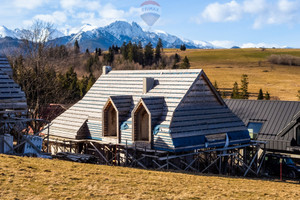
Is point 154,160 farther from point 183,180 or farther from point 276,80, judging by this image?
point 276,80

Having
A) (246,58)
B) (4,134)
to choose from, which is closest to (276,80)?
(246,58)

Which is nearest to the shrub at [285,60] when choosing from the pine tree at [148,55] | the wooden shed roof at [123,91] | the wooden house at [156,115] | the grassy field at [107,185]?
the pine tree at [148,55]

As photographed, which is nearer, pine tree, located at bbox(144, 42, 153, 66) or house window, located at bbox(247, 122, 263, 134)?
house window, located at bbox(247, 122, 263, 134)

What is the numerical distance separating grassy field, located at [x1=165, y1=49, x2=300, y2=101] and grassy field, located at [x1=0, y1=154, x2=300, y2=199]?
68986 millimetres

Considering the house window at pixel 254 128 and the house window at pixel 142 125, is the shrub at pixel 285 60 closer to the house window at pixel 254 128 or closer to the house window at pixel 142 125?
the house window at pixel 254 128

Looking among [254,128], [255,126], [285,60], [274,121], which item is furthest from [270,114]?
[285,60]

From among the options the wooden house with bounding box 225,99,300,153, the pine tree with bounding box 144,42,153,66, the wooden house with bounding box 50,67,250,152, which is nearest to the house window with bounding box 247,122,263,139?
the wooden house with bounding box 225,99,300,153

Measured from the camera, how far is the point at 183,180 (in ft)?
66.0

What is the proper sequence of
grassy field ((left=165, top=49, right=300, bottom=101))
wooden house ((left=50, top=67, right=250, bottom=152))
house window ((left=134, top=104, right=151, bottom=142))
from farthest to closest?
grassy field ((left=165, top=49, right=300, bottom=101)) → house window ((left=134, top=104, right=151, bottom=142)) → wooden house ((left=50, top=67, right=250, bottom=152))

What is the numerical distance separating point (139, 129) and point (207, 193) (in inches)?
422

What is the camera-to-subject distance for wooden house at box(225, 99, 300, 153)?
32.3 m

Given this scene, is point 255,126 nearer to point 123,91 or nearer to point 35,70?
point 123,91

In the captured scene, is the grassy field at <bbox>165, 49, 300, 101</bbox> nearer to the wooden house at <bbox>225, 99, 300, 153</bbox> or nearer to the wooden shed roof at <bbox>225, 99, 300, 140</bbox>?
the wooden shed roof at <bbox>225, 99, 300, 140</bbox>

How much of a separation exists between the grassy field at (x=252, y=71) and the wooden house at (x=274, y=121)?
50408 mm
